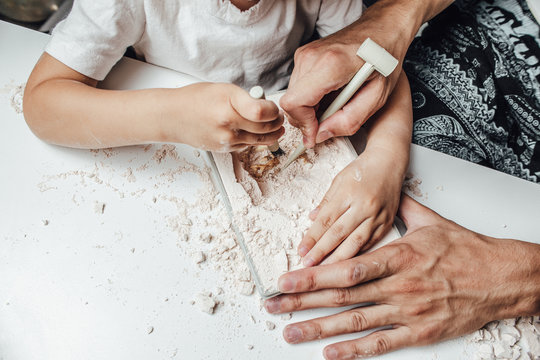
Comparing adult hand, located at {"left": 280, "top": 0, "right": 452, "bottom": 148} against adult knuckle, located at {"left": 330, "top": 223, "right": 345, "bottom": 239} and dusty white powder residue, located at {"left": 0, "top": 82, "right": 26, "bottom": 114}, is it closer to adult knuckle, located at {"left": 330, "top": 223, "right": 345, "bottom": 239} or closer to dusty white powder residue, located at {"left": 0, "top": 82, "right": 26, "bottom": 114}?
adult knuckle, located at {"left": 330, "top": 223, "right": 345, "bottom": 239}

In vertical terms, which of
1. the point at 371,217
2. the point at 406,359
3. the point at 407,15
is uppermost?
the point at 407,15

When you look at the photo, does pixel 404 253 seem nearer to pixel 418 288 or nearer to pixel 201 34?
pixel 418 288

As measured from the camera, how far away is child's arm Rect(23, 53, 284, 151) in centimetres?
57

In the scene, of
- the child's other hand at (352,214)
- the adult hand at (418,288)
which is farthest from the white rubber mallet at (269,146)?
the adult hand at (418,288)

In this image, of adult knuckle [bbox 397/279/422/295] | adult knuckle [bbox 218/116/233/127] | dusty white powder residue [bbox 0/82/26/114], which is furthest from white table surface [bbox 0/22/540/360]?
adult knuckle [bbox 218/116/233/127]

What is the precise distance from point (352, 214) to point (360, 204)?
0.02 meters

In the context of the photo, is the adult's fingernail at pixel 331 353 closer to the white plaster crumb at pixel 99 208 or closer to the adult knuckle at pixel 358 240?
the adult knuckle at pixel 358 240

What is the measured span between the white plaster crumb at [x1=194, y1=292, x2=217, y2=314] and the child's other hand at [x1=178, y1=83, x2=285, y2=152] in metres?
0.26

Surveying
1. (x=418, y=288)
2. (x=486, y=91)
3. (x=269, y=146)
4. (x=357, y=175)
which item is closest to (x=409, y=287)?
(x=418, y=288)

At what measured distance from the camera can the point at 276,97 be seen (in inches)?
29.9

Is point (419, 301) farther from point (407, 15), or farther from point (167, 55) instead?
point (167, 55)

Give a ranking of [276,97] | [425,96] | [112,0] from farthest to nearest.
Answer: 1. [425,96]
2. [276,97]
3. [112,0]

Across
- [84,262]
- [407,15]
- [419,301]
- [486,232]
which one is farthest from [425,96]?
[84,262]

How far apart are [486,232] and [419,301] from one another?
23 centimetres
